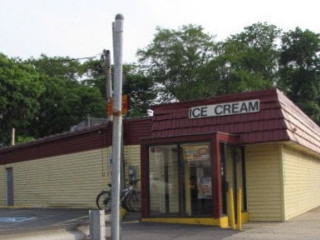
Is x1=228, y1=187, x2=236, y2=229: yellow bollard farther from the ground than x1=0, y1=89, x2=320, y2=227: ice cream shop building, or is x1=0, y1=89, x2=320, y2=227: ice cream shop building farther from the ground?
x1=0, y1=89, x2=320, y2=227: ice cream shop building

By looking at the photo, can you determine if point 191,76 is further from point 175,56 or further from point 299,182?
point 299,182

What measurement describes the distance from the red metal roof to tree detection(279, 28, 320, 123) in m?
36.4

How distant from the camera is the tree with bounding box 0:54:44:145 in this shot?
47.1m

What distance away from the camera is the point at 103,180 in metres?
22.6

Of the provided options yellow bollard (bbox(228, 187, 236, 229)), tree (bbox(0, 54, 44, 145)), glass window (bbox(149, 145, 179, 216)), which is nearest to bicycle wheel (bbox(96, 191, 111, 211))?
glass window (bbox(149, 145, 179, 216))

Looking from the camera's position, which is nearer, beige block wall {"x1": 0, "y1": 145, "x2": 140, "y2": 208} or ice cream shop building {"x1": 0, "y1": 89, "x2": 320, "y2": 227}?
ice cream shop building {"x1": 0, "y1": 89, "x2": 320, "y2": 227}

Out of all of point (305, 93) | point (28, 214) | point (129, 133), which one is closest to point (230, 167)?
point (129, 133)

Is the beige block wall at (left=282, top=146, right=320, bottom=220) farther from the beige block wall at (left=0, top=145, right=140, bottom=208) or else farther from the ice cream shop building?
the beige block wall at (left=0, top=145, right=140, bottom=208)

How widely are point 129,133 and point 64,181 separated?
429cm

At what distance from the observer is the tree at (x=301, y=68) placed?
54281 millimetres

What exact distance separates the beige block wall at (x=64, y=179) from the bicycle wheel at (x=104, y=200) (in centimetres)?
145

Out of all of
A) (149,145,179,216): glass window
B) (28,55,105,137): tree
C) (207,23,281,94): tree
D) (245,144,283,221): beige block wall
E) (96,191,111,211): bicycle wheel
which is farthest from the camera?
(28,55,105,137): tree

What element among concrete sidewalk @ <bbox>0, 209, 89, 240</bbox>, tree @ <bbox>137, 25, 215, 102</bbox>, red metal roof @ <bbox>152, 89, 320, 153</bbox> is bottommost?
concrete sidewalk @ <bbox>0, 209, 89, 240</bbox>

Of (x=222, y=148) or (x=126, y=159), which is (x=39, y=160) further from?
(x=222, y=148)
